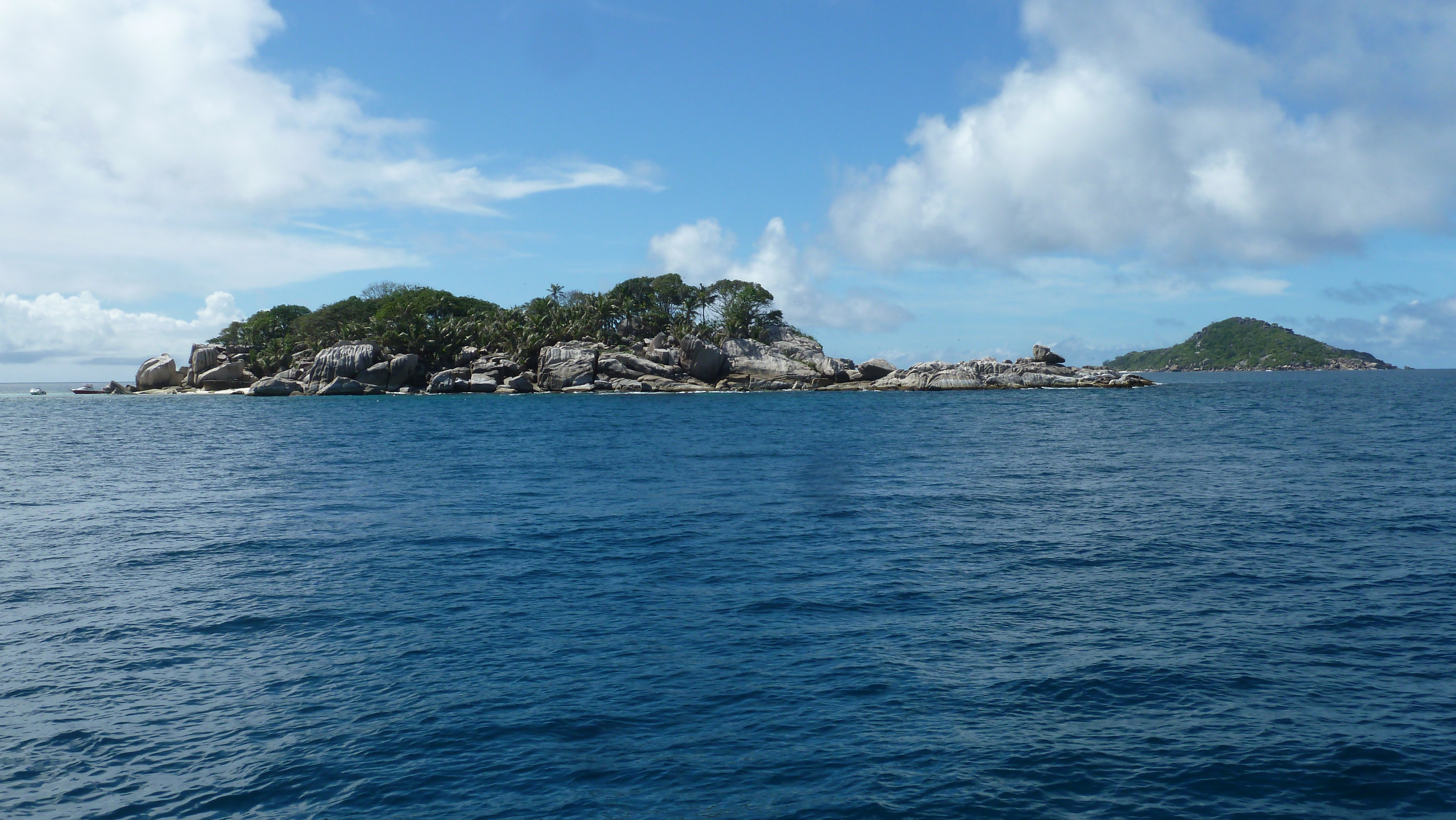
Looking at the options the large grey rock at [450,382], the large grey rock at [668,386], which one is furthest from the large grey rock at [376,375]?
the large grey rock at [668,386]

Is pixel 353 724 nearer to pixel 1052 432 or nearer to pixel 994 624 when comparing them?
pixel 994 624

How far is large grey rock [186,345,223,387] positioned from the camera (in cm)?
14338

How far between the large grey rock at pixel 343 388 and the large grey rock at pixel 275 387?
548 centimetres

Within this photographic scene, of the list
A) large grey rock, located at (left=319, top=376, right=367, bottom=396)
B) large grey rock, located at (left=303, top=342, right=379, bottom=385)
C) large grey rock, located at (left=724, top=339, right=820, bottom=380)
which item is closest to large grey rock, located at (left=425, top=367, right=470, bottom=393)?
large grey rock, located at (left=319, top=376, right=367, bottom=396)

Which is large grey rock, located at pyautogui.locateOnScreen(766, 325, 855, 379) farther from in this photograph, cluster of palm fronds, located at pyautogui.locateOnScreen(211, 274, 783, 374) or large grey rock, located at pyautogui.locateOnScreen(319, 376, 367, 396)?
large grey rock, located at pyautogui.locateOnScreen(319, 376, 367, 396)

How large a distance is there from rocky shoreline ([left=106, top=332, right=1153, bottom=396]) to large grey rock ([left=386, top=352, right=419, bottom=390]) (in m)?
0.16

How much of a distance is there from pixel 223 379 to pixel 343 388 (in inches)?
987

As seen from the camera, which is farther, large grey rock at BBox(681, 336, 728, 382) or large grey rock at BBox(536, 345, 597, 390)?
large grey rock at BBox(681, 336, 728, 382)

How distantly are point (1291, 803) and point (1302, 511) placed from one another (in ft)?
77.1

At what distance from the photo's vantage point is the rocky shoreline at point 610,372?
438 ft

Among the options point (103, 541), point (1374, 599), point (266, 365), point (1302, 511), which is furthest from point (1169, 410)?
point (266, 365)

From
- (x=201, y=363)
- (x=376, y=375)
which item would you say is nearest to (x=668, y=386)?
(x=376, y=375)

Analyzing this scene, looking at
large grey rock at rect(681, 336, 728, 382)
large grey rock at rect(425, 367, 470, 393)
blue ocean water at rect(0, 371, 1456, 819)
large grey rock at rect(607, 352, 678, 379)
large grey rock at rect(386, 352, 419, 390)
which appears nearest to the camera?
blue ocean water at rect(0, 371, 1456, 819)

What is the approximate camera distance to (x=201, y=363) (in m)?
144
